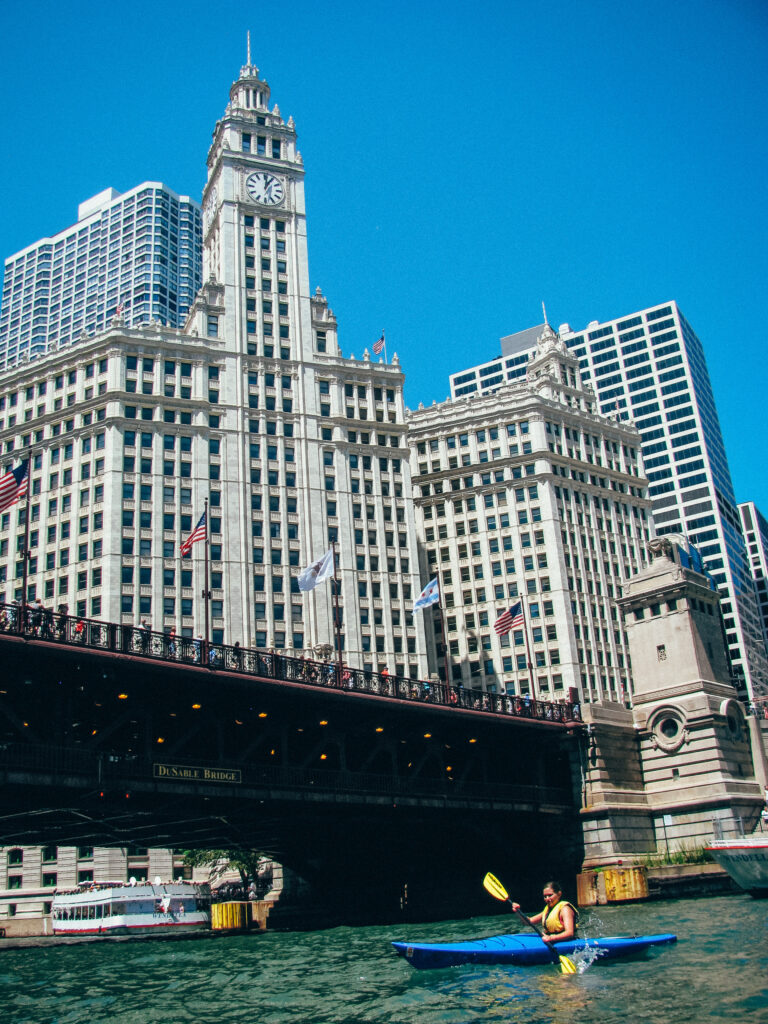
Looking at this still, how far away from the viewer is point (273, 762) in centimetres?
6109

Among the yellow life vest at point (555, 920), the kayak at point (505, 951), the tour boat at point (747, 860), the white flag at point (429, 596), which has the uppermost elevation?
the white flag at point (429, 596)

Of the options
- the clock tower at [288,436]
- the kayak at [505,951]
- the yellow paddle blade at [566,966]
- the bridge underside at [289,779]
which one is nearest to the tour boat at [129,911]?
the bridge underside at [289,779]

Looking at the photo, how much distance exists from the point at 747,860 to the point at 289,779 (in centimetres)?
2279

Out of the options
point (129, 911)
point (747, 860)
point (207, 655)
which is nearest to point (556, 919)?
point (207, 655)

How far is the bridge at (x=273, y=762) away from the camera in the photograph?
4262 cm

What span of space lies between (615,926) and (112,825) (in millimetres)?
26642

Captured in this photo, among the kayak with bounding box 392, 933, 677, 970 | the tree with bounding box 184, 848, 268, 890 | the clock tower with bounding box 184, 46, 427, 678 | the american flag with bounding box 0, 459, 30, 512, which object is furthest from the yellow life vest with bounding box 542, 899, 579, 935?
the clock tower with bounding box 184, 46, 427, 678

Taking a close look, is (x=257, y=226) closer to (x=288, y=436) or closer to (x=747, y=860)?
(x=288, y=436)

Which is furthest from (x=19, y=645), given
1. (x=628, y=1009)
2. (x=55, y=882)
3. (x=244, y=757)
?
(x=55, y=882)

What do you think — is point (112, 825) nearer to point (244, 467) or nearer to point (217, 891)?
point (217, 891)

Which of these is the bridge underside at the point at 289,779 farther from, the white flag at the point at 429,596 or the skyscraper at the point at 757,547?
the skyscraper at the point at 757,547

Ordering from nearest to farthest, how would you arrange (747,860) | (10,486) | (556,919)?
(556,919), (10,486), (747,860)

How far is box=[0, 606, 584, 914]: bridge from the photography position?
140 ft

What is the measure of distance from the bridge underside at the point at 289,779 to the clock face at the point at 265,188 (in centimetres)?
7483
